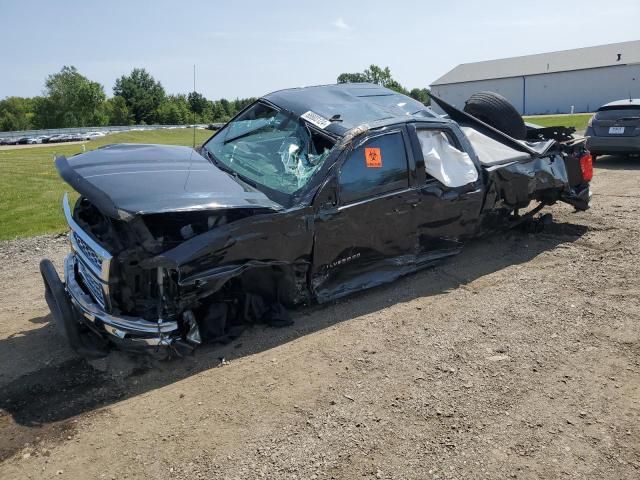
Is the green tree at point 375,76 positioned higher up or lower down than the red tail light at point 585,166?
higher up

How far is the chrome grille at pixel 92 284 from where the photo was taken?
3564 mm

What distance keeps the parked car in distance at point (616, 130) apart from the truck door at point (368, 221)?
8.28 m

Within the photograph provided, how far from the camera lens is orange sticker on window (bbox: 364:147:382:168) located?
4.47 metres

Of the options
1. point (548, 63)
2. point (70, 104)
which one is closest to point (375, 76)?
point (548, 63)

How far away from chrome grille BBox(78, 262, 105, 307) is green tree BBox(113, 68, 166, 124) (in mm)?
79077

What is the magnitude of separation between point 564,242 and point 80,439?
5.66 metres

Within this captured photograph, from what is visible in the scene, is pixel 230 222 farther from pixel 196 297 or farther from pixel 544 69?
pixel 544 69

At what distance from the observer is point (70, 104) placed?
81188 mm

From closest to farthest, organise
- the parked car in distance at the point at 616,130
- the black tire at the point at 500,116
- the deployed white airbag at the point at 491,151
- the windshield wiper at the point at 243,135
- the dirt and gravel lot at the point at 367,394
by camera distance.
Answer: the dirt and gravel lot at the point at 367,394, the windshield wiper at the point at 243,135, the deployed white airbag at the point at 491,151, the black tire at the point at 500,116, the parked car in distance at the point at 616,130

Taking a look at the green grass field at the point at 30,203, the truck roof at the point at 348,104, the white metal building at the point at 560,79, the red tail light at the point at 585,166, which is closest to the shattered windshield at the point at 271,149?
the truck roof at the point at 348,104

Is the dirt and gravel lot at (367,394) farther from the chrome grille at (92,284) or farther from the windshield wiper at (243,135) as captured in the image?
the windshield wiper at (243,135)

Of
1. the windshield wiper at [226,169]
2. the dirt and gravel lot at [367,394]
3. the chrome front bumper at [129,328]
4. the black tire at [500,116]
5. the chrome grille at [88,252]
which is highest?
the black tire at [500,116]

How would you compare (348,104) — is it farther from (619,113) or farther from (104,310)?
(619,113)

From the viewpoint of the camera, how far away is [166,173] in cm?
395
